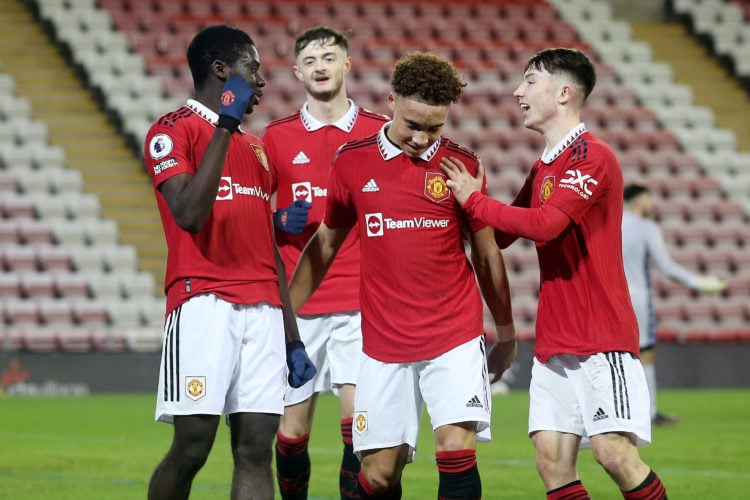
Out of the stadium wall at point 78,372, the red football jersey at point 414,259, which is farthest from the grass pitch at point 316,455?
the red football jersey at point 414,259

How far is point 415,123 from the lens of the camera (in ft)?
16.6

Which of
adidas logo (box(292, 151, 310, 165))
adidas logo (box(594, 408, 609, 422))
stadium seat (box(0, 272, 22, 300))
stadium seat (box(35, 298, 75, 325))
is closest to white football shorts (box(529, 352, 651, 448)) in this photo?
adidas logo (box(594, 408, 609, 422))

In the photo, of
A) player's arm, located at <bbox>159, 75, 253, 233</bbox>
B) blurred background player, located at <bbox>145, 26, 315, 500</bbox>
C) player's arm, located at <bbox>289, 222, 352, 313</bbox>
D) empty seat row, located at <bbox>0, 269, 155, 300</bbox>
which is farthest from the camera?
empty seat row, located at <bbox>0, 269, 155, 300</bbox>

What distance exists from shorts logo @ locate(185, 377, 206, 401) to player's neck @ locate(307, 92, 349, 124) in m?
2.35

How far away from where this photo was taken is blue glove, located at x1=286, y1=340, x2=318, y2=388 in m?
4.90

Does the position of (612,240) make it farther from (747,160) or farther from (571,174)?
(747,160)

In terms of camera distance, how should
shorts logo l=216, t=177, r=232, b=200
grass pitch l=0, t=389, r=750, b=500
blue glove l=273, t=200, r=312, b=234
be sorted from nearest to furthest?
shorts logo l=216, t=177, r=232, b=200 → blue glove l=273, t=200, r=312, b=234 → grass pitch l=0, t=389, r=750, b=500

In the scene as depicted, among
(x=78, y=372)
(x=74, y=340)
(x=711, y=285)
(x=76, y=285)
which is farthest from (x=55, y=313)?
(x=711, y=285)

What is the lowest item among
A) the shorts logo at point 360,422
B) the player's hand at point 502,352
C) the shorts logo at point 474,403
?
the shorts logo at point 360,422

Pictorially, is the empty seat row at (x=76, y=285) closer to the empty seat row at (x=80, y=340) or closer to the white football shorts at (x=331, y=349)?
the empty seat row at (x=80, y=340)

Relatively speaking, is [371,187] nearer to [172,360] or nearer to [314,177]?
[172,360]

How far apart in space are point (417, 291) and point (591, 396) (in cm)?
79

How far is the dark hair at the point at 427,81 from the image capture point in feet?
16.4

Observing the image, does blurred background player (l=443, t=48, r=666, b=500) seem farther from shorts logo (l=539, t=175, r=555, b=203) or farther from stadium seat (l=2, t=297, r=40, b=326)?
stadium seat (l=2, t=297, r=40, b=326)
